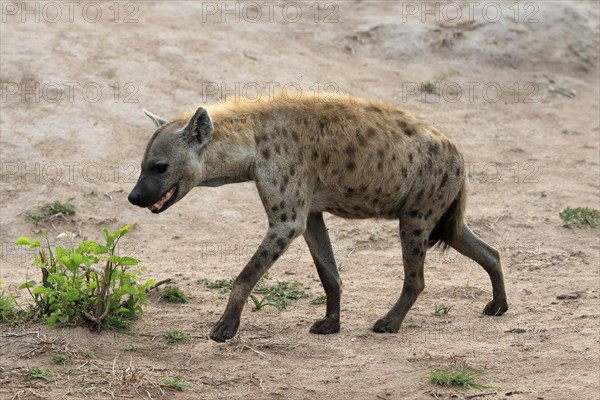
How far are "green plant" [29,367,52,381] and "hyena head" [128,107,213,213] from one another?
0.93m

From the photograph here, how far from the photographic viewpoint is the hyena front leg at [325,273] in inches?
226

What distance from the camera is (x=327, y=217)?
774 cm

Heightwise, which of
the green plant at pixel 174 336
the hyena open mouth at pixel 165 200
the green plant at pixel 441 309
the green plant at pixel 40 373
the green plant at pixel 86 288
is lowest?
the green plant at pixel 441 309

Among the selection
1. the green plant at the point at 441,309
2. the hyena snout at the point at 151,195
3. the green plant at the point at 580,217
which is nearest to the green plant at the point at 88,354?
the hyena snout at the point at 151,195

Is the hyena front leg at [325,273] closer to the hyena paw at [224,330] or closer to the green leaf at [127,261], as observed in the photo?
the hyena paw at [224,330]

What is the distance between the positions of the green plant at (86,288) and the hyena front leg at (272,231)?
51 centimetres

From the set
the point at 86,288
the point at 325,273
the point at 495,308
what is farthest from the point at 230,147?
the point at 495,308

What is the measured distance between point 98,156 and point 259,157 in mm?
2969

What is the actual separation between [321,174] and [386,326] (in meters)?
0.92

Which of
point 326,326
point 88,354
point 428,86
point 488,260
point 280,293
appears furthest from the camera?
point 428,86

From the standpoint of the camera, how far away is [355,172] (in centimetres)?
566

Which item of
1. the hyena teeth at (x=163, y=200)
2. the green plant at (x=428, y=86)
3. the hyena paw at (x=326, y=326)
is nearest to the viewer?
the hyena teeth at (x=163, y=200)

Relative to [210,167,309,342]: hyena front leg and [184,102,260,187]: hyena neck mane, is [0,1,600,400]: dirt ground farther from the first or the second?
[184,102,260,187]: hyena neck mane

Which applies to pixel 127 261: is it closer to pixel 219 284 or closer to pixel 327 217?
pixel 219 284
